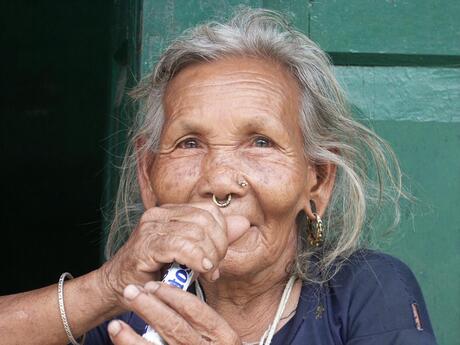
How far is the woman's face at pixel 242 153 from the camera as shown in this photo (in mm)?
1912

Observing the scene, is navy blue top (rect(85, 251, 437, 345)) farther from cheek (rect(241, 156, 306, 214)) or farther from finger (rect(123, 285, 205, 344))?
finger (rect(123, 285, 205, 344))

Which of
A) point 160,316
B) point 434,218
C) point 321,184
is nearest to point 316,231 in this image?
point 321,184

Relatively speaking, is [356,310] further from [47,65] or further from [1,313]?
[47,65]

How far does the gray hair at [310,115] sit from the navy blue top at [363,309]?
6cm

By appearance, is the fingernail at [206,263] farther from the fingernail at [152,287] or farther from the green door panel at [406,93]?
the green door panel at [406,93]

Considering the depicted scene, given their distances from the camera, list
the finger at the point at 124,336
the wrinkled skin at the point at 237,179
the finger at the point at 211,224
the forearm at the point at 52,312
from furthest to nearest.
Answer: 1. the forearm at the point at 52,312
2. the wrinkled skin at the point at 237,179
3. the finger at the point at 211,224
4. the finger at the point at 124,336

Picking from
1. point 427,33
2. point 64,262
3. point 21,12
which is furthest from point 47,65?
point 427,33

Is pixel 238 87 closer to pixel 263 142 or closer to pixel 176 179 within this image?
Result: pixel 263 142

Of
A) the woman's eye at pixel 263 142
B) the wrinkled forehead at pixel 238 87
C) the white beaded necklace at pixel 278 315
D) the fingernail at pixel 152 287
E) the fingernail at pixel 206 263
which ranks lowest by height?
the white beaded necklace at pixel 278 315

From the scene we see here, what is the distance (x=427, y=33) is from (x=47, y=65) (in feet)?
9.04

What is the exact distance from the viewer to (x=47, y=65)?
4.77 meters

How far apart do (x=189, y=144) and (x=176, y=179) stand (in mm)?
100

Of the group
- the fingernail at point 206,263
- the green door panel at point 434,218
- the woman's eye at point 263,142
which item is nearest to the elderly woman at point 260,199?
the woman's eye at point 263,142

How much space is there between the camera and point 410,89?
8.38ft
